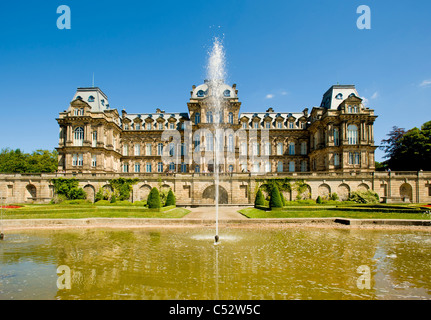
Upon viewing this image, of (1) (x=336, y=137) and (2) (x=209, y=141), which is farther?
(2) (x=209, y=141)

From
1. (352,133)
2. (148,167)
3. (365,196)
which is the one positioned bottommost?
(365,196)

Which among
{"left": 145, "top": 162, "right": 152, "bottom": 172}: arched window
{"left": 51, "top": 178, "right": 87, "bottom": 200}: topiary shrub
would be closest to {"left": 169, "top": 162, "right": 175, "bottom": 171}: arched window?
{"left": 145, "top": 162, "right": 152, "bottom": 172}: arched window

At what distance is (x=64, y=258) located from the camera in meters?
11.8

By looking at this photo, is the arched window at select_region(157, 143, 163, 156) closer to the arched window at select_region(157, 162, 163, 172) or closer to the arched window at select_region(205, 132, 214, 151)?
the arched window at select_region(157, 162, 163, 172)

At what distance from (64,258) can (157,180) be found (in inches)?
1111

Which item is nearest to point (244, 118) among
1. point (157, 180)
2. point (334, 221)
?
point (157, 180)

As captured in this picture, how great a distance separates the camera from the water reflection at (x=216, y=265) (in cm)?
801

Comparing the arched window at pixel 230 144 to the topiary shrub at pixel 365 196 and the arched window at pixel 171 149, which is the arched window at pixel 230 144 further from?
the topiary shrub at pixel 365 196

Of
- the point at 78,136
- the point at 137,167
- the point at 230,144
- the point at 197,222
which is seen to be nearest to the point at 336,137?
the point at 230,144

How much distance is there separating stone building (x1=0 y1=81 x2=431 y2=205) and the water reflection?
2254 cm

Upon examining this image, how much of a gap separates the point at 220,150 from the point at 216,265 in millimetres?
39079

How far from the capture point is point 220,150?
49.2 meters

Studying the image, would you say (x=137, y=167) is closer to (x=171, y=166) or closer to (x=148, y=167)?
(x=148, y=167)
